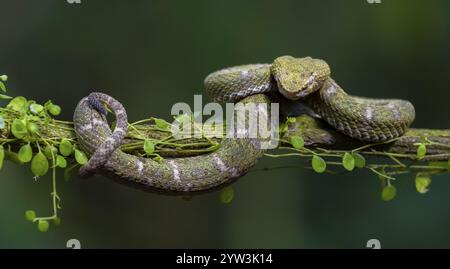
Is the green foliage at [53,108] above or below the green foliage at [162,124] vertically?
above

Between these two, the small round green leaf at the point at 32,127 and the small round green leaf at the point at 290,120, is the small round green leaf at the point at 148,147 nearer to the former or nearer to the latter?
the small round green leaf at the point at 32,127

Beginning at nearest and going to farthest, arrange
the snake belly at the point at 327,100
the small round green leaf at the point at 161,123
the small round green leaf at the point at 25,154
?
the small round green leaf at the point at 25,154
the small round green leaf at the point at 161,123
the snake belly at the point at 327,100

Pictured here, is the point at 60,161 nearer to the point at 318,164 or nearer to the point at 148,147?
the point at 148,147

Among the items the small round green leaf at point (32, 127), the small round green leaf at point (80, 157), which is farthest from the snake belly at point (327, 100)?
the small round green leaf at point (32, 127)

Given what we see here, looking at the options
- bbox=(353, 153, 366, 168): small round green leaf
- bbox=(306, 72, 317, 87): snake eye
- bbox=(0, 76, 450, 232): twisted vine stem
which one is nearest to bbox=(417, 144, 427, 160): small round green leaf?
bbox=(0, 76, 450, 232): twisted vine stem

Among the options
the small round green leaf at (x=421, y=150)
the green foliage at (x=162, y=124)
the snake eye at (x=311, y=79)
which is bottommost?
the small round green leaf at (x=421, y=150)

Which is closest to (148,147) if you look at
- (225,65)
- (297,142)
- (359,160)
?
(297,142)

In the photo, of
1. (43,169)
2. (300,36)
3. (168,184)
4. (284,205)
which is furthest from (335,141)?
(300,36)

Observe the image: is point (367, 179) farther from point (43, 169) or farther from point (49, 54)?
point (43, 169)
